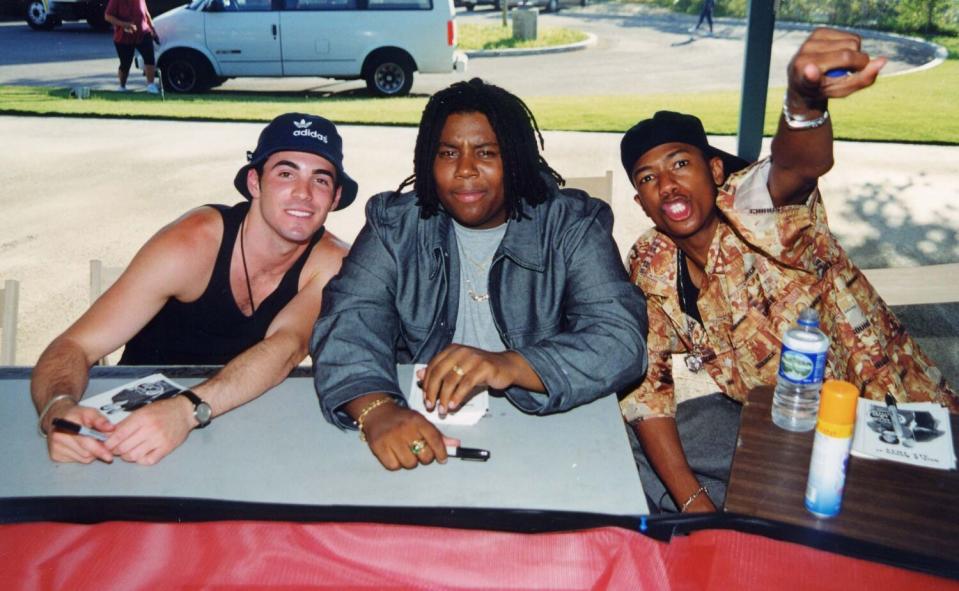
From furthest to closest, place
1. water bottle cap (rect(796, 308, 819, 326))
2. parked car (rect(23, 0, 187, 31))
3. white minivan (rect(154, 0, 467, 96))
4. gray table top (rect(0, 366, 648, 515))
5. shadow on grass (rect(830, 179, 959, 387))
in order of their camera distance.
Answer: parked car (rect(23, 0, 187, 31)) < white minivan (rect(154, 0, 467, 96)) < shadow on grass (rect(830, 179, 959, 387)) < water bottle cap (rect(796, 308, 819, 326)) < gray table top (rect(0, 366, 648, 515))

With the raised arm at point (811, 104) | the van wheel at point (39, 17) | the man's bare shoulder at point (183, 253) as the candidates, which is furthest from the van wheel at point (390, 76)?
the van wheel at point (39, 17)

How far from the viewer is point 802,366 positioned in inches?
80.8

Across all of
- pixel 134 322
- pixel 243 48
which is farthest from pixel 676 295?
pixel 243 48

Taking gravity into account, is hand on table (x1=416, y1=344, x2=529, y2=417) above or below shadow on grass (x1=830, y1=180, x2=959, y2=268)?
above

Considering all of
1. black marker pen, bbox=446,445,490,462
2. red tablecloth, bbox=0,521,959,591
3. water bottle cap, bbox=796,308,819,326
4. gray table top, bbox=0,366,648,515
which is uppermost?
water bottle cap, bbox=796,308,819,326

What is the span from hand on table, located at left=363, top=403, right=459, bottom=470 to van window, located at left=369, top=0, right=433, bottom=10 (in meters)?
11.0

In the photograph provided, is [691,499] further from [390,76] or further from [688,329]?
[390,76]

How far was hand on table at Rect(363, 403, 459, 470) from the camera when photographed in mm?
1939

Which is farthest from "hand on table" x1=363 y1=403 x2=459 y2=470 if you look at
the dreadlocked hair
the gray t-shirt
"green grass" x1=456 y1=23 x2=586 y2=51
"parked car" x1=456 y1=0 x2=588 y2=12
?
"parked car" x1=456 y1=0 x2=588 y2=12

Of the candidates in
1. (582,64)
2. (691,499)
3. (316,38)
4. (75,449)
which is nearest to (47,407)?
(75,449)

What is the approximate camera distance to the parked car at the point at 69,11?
65.3 ft

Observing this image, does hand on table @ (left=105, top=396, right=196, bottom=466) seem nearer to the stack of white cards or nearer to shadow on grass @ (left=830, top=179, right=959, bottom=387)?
the stack of white cards

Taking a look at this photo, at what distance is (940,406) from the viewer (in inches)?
86.7

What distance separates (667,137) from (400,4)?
1045 cm
